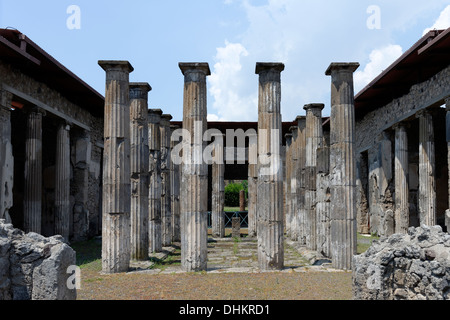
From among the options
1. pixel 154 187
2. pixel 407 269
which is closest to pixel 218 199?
pixel 154 187

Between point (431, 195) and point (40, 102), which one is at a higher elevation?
point (40, 102)

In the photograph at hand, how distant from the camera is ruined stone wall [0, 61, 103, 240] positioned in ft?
47.0

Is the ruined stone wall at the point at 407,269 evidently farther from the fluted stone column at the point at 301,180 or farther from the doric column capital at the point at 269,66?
the fluted stone column at the point at 301,180

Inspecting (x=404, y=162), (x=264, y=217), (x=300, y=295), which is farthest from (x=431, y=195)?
(x=300, y=295)

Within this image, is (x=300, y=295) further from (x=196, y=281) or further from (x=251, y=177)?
(x=251, y=177)

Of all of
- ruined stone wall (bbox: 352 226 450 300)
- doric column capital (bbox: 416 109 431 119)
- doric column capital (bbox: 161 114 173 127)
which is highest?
doric column capital (bbox: 161 114 173 127)

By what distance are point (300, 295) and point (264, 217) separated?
261 centimetres

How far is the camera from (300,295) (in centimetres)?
685

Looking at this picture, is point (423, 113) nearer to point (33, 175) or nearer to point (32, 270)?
point (32, 270)

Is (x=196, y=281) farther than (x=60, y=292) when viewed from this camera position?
Yes

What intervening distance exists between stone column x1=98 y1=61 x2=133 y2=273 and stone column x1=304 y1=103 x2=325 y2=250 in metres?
5.91

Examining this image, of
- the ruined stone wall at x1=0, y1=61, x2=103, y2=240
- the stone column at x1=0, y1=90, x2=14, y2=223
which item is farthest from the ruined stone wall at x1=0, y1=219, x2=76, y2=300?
the ruined stone wall at x1=0, y1=61, x2=103, y2=240

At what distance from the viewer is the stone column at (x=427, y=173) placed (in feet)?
40.5

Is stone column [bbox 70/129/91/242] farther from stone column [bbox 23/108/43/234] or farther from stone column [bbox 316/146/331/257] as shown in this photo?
stone column [bbox 316/146/331/257]
